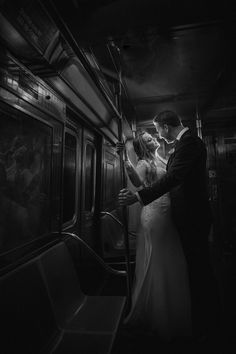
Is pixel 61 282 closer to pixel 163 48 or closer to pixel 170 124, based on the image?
pixel 170 124

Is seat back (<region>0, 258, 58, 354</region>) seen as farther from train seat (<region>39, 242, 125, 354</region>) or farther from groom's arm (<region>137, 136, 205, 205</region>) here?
groom's arm (<region>137, 136, 205, 205</region>)

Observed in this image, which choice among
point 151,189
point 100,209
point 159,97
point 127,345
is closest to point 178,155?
point 151,189

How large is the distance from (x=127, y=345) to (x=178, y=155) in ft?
5.35

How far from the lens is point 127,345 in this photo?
188cm

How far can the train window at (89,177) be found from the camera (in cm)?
333

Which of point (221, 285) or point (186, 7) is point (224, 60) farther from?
point (221, 285)

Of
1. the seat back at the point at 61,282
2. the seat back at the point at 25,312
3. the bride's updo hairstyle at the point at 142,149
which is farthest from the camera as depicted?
the bride's updo hairstyle at the point at 142,149

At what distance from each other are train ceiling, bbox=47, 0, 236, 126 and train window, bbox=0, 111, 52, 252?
0.77m

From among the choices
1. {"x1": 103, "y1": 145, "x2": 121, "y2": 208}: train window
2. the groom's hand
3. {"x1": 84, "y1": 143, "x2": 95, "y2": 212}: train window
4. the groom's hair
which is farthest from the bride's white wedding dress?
{"x1": 103, "y1": 145, "x2": 121, "y2": 208}: train window

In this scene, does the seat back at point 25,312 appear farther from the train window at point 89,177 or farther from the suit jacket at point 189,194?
the train window at point 89,177

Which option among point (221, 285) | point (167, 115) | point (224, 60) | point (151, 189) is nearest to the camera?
point (151, 189)

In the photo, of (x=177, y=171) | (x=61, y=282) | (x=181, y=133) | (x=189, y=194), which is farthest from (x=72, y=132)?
(x=61, y=282)

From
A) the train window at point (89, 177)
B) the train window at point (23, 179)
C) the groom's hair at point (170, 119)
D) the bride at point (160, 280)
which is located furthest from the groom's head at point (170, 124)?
the train window at point (89, 177)

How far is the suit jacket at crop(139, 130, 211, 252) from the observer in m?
1.92
